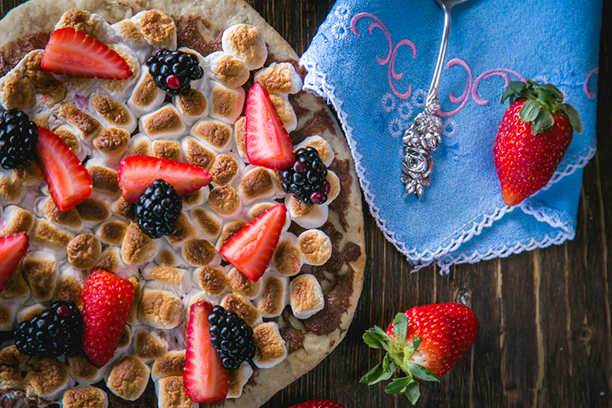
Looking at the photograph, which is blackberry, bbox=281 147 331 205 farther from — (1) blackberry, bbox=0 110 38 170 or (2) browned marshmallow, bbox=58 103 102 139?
(1) blackberry, bbox=0 110 38 170

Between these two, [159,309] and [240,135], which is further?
[240,135]

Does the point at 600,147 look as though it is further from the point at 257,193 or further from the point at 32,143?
the point at 32,143

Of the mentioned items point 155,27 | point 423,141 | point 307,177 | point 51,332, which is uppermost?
point 423,141

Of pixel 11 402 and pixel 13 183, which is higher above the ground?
pixel 13 183

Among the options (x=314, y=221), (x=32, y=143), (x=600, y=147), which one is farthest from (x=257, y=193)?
(x=600, y=147)

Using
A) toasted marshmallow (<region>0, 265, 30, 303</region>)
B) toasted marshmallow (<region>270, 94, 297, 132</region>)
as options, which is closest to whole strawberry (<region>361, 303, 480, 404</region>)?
toasted marshmallow (<region>270, 94, 297, 132</region>)

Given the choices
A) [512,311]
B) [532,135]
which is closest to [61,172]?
[532,135]

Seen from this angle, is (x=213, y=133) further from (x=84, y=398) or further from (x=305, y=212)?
(x=84, y=398)
